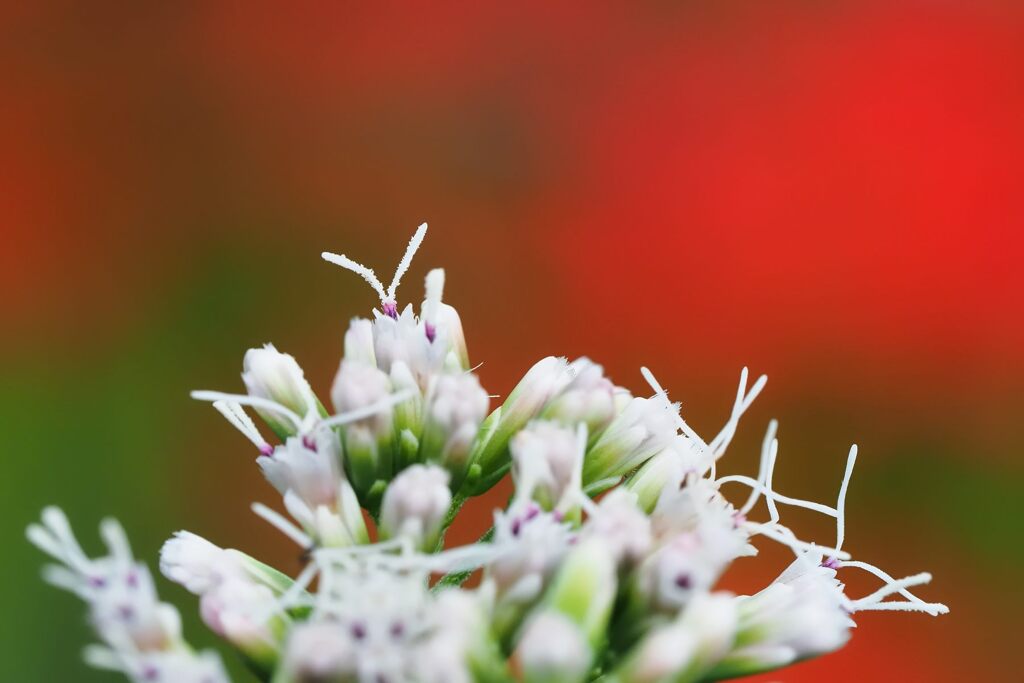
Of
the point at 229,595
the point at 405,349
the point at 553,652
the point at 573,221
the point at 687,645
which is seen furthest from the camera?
the point at 573,221

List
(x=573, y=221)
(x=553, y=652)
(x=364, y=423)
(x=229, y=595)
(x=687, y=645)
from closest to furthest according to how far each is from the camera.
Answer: (x=553, y=652), (x=687, y=645), (x=229, y=595), (x=364, y=423), (x=573, y=221)

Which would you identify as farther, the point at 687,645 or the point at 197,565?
the point at 197,565

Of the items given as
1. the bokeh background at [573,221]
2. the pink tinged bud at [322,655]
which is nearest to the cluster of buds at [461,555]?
the pink tinged bud at [322,655]

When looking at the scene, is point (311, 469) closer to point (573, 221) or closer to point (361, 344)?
point (361, 344)

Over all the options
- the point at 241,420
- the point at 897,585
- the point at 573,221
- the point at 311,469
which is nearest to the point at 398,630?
the point at 311,469

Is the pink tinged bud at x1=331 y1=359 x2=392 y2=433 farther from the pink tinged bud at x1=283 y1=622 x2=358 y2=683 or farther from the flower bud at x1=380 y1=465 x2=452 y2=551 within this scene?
the pink tinged bud at x1=283 y1=622 x2=358 y2=683

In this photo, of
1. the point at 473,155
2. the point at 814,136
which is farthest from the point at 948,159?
Answer: the point at 473,155

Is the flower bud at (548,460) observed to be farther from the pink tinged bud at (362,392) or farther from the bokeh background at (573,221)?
the bokeh background at (573,221)
